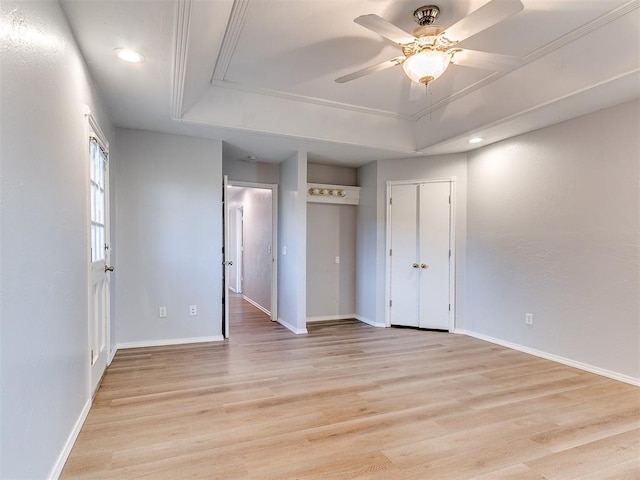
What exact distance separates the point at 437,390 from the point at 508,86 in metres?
2.82

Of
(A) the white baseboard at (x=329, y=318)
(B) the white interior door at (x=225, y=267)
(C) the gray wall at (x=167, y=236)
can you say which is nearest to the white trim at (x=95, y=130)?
(C) the gray wall at (x=167, y=236)

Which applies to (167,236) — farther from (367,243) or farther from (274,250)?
(367,243)

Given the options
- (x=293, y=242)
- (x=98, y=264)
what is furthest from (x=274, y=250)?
(x=98, y=264)

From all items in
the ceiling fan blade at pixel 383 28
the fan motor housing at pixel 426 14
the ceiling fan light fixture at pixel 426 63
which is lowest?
the ceiling fan light fixture at pixel 426 63

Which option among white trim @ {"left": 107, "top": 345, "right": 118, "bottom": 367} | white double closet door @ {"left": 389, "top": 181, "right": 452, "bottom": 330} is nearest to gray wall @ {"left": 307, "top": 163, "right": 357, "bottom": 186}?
white double closet door @ {"left": 389, "top": 181, "right": 452, "bottom": 330}

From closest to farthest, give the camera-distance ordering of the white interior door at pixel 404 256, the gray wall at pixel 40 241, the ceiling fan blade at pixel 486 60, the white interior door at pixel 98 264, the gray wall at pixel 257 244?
the gray wall at pixel 40 241
the ceiling fan blade at pixel 486 60
the white interior door at pixel 98 264
the white interior door at pixel 404 256
the gray wall at pixel 257 244

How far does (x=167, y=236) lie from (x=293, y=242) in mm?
1555

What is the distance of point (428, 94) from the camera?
3789mm

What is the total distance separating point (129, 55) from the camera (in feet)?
7.72

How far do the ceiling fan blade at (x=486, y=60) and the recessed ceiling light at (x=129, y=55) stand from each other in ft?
6.95

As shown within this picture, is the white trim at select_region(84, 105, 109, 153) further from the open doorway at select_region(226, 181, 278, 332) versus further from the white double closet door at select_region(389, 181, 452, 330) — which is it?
the white double closet door at select_region(389, 181, 452, 330)

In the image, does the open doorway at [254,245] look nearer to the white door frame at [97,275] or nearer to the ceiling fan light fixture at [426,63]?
the white door frame at [97,275]

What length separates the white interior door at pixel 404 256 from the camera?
4.97 meters

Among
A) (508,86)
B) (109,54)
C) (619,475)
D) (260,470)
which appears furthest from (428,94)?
(260,470)
